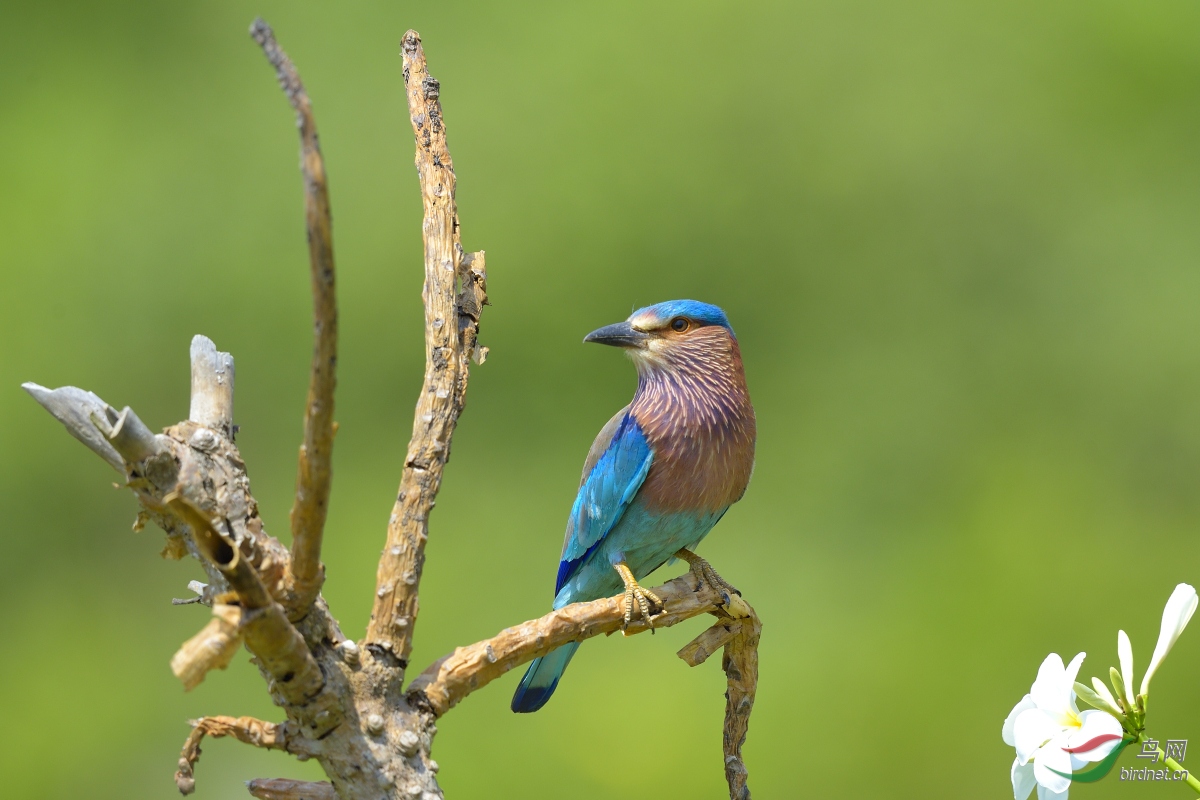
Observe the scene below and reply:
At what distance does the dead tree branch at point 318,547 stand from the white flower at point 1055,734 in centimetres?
61

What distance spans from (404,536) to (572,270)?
123 inches

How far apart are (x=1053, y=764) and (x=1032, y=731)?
0.04 metres

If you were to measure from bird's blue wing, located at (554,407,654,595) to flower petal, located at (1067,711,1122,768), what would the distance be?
3.50 ft

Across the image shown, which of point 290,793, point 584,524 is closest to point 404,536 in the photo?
point 290,793

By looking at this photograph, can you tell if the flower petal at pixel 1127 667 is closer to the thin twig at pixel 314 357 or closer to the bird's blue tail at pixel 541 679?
the thin twig at pixel 314 357

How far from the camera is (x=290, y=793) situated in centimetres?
139

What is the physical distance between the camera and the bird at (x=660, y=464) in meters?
2.02

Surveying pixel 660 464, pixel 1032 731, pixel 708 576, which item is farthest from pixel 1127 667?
pixel 660 464

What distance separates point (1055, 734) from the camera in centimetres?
105

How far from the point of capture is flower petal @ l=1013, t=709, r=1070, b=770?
1062 millimetres

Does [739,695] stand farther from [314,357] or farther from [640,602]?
[314,357]

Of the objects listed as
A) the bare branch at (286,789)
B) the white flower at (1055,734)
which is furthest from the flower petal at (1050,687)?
the bare branch at (286,789)

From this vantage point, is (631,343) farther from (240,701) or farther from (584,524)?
(240,701)

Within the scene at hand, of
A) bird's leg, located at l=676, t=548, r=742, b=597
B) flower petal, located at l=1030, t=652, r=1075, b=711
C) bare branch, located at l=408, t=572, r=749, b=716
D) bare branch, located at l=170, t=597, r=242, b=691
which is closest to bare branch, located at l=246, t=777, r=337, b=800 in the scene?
bare branch, located at l=408, t=572, r=749, b=716
